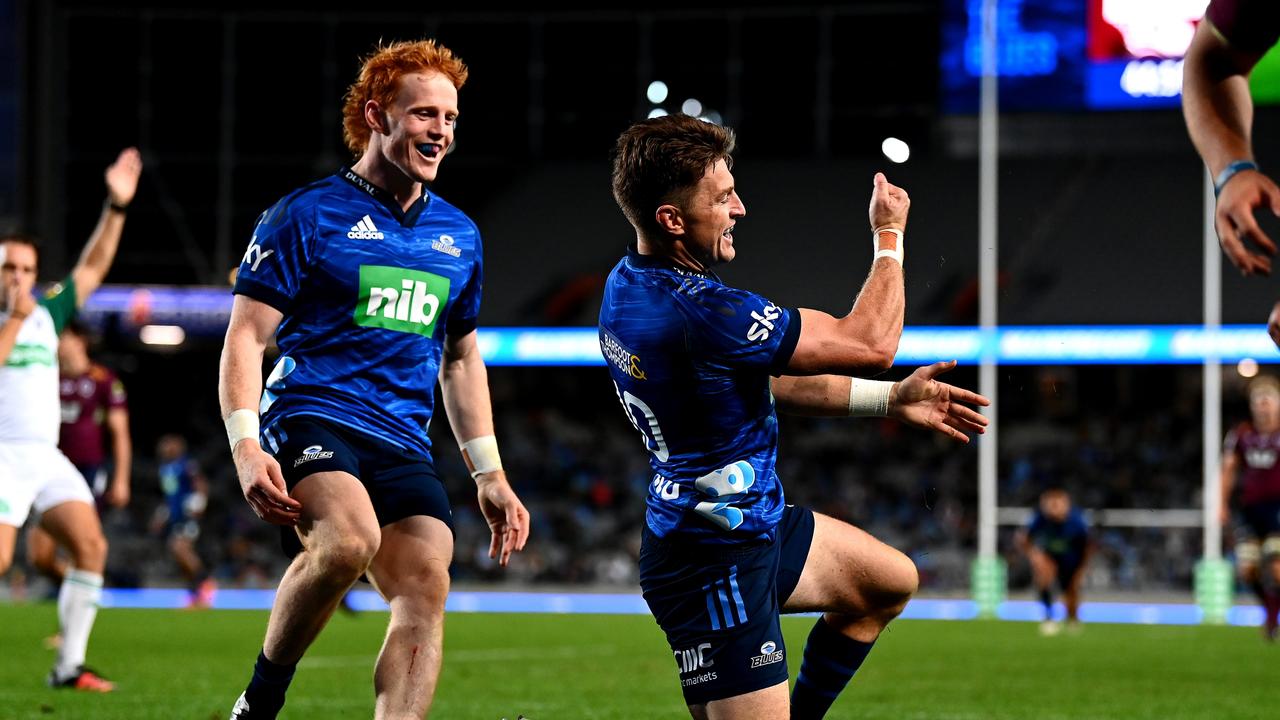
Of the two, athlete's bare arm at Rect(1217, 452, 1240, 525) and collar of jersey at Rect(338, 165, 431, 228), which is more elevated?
collar of jersey at Rect(338, 165, 431, 228)

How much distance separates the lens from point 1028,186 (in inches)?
1054

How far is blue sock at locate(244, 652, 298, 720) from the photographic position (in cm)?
491

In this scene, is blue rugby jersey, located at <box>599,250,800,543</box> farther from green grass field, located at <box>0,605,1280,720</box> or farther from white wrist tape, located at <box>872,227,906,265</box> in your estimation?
green grass field, located at <box>0,605,1280,720</box>

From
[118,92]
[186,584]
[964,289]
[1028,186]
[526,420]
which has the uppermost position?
[118,92]

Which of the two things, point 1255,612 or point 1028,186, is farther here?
point 1028,186

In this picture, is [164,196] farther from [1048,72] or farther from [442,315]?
[442,315]

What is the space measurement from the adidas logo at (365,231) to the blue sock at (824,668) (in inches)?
70.1

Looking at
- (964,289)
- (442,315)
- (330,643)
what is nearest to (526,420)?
(964,289)

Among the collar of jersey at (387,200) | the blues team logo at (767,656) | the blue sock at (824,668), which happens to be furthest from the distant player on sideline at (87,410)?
the blues team logo at (767,656)

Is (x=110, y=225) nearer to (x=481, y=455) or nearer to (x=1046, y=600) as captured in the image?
(x=481, y=455)

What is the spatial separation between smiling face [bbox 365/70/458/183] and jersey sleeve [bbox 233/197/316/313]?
347 millimetres

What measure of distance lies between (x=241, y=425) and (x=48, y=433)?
3966 mm

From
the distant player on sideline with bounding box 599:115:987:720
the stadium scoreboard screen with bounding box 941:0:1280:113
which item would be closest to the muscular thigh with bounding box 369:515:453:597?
the distant player on sideline with bounding box 599:115:987:720

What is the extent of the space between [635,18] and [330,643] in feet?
58.4
